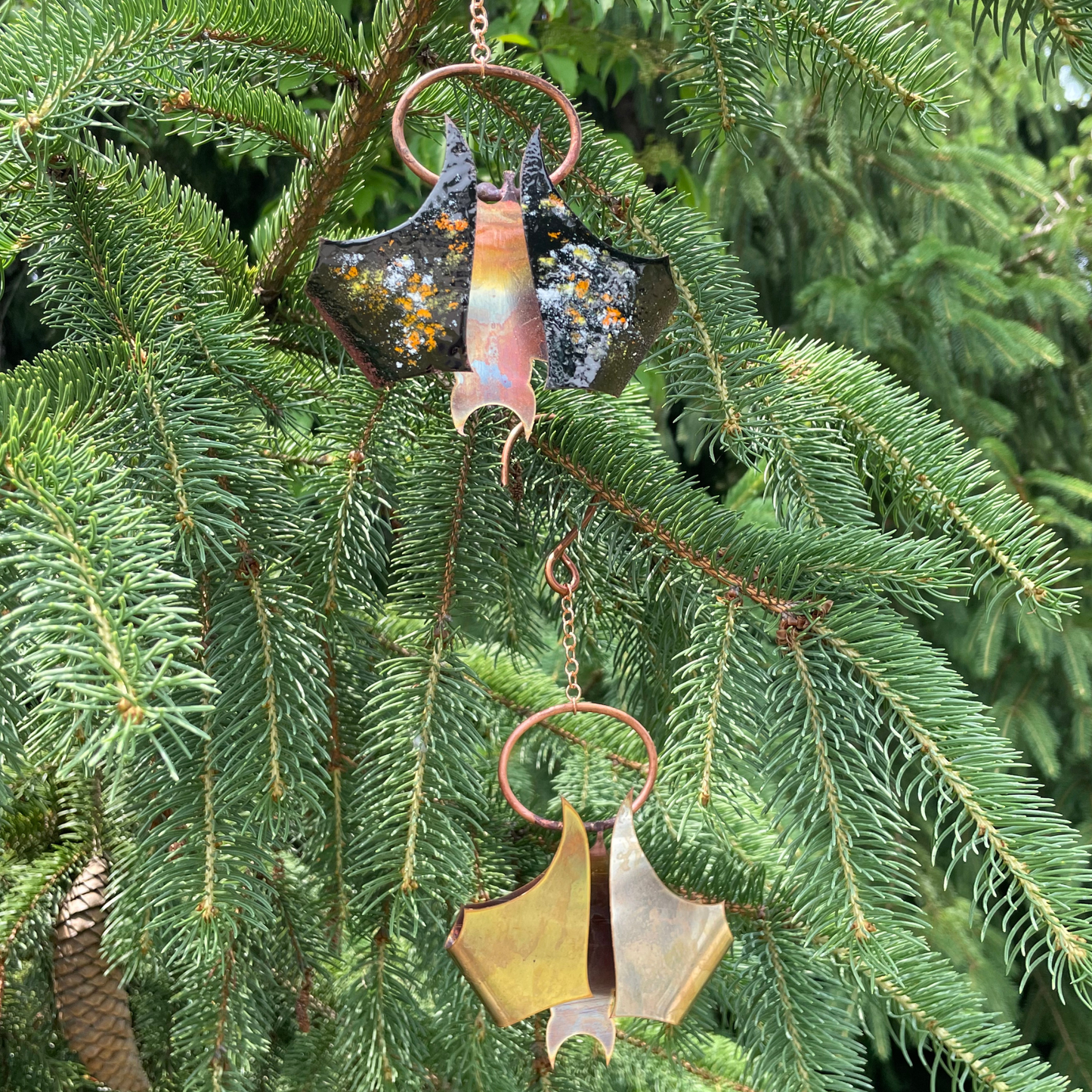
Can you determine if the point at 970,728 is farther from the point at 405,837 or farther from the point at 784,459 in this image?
the point at 405,837

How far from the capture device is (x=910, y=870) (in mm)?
546

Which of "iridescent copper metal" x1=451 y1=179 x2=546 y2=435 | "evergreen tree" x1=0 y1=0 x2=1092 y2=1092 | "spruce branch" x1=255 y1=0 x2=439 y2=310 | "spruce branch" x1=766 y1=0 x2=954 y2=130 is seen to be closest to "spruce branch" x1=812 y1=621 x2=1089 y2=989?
"evergreen tree" x1=0 y1=0 x2=1092 y2=1092

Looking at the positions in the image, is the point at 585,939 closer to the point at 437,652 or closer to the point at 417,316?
the point at 437,652

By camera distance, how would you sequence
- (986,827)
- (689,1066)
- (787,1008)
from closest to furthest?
(986,827) → (787,1008) → (689,1066)

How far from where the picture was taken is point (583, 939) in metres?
0.56

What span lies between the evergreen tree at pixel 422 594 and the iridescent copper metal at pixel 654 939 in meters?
0.04

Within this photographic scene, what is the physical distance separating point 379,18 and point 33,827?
2.04 feet

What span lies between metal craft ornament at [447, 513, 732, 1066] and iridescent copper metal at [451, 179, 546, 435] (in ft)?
0.58

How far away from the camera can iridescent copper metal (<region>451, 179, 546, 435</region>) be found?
0.52m

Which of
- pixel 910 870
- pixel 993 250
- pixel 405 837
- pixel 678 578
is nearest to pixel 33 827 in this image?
pixel 405 837

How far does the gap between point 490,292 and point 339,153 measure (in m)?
0.23

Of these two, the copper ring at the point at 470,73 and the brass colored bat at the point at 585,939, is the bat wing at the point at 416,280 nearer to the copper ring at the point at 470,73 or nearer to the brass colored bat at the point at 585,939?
the copper ring at the point at 470,73

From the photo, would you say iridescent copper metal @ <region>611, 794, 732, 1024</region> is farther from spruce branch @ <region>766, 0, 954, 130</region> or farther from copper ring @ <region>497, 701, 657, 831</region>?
spruce branch @ <region>766, 0, 954, 130</region>

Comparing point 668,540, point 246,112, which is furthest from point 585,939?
point 246,112
